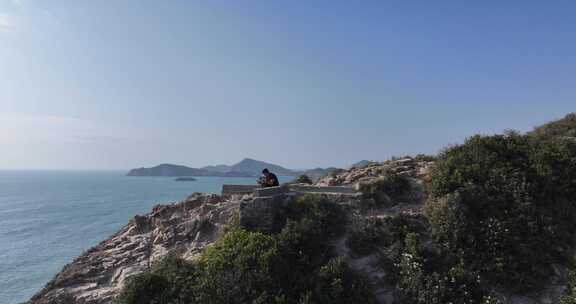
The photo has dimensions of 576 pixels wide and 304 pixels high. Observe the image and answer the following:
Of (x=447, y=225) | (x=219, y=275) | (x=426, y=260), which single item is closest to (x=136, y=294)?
(x=219, y=275)

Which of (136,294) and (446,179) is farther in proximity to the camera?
(446,179)

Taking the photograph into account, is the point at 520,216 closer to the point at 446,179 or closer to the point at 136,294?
the point at 446,179

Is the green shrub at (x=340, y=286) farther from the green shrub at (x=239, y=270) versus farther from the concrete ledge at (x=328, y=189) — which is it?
the concrete ledge at (x=328, y=189)

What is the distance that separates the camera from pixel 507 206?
10.3 meters

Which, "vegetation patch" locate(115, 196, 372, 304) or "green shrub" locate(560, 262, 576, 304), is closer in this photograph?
"green shrub" locate(560, 262, 576, 304)

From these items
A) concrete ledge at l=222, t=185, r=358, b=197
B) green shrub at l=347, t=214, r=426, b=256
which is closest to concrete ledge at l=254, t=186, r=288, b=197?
concrete ledge at l=222, t=185, r=358, b=197

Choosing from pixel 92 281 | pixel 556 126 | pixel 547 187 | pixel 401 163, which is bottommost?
pixel 92 281

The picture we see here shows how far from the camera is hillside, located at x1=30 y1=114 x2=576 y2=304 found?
8289mm

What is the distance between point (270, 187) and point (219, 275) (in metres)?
4.30

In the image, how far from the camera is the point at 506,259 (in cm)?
880

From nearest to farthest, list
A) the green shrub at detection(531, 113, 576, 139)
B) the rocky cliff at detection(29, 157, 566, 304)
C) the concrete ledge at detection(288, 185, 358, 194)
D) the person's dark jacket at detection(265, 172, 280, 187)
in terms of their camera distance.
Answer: the rocky cliff at detection(29, 157, 566, 304), the person's dark jacket at detection(265, 172, 280, 187), the concrete ledge at detection(288, 185, 358, 194), the green shrub at detection(531, 113, 576, 139)

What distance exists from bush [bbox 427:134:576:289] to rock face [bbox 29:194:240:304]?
8.56 meters

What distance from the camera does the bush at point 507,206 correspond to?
8867mm

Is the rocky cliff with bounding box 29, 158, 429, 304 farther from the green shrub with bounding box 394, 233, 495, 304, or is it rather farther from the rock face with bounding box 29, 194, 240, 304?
the green shrub with bounding box 394, 233, 495, 304
